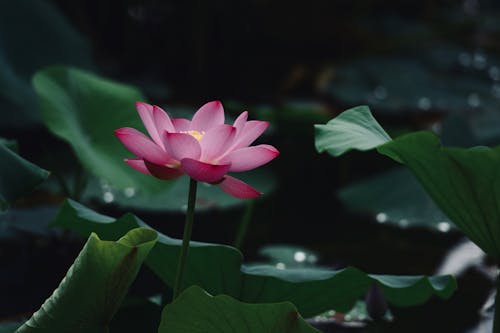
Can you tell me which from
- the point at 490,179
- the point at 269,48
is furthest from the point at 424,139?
the point at 269,48

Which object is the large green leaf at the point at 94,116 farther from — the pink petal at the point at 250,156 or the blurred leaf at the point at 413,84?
the blurred leaf at the point at 413,84

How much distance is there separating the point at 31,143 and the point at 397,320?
137 cm

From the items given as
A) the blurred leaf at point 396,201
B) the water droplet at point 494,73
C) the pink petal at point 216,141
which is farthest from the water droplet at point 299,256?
the water droplet at point 494,73

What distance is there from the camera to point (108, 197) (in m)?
2.10

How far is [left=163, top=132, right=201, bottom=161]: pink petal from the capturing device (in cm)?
83

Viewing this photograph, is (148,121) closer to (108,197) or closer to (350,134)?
(350,134)

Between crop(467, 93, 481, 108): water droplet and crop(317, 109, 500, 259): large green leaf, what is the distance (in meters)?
2.39

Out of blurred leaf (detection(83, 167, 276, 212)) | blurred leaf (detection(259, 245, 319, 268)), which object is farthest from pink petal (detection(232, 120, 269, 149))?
blurred leaf (detection(83, 167, 276, 212))

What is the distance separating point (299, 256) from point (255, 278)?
77cm

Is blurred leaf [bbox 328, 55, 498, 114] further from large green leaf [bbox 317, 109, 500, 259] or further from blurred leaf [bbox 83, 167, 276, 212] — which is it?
large green leaf [bbox 317, 109, 500, 259]

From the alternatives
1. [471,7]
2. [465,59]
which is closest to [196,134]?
[465,59]

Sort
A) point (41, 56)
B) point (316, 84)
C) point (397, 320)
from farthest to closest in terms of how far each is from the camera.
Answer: point (316, 84) < point (41, 56) < point (397, 320)

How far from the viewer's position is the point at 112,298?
90 cm

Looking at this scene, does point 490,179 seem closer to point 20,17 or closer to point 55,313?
point 55,313
